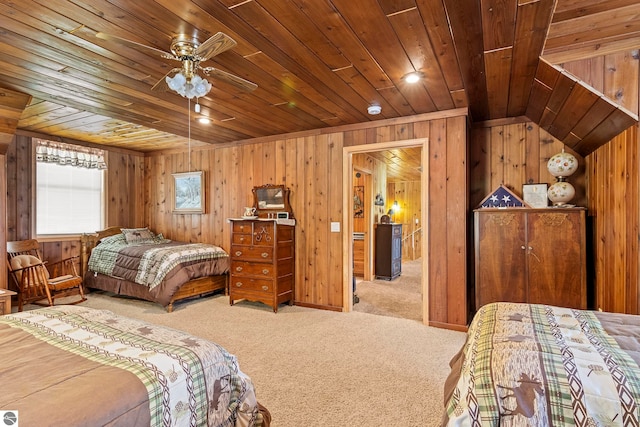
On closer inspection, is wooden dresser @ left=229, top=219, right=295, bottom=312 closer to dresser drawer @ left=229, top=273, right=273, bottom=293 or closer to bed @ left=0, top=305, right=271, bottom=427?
dresser drawer @ left=229, top=273, right=273, bottom=293

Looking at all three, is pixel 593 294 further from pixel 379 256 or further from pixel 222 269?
pixel 222 269

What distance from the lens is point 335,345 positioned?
3129 millimetres

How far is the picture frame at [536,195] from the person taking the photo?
3592 millimetres

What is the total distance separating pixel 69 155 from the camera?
202 inches

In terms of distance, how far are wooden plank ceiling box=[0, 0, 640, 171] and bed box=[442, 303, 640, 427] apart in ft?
5.41

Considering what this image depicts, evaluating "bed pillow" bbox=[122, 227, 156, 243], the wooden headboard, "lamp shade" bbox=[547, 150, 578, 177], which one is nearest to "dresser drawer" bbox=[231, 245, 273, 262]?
"bed pillow" bbox=[122, 227, 156, 243]

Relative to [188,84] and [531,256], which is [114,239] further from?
[531,256]

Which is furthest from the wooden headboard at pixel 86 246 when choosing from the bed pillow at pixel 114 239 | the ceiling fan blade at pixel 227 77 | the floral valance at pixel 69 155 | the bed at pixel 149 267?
the ceiling fan blade at pixel 227 77

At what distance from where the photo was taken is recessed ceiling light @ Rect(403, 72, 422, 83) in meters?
2.68

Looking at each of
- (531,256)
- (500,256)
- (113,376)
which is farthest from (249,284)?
(113,376)

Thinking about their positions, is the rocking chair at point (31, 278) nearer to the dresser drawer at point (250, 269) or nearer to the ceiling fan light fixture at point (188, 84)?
the dresser drawer at point (250, 269)

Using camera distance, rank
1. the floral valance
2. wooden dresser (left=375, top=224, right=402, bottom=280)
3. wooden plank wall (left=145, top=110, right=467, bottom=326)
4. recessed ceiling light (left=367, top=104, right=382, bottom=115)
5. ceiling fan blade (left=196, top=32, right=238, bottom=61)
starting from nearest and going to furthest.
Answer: ceiling fan blade (left=196, top=32, right=238, bottom=61)
recessed ceiling light (left=367, top=104, right=382, bottom=115)
wooden plank wall (left=145, top=110, right=467, bottom=326)
the floral valance
wooden dresser (left=375, top=224, right=402, bottom=280)

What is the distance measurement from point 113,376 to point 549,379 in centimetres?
142

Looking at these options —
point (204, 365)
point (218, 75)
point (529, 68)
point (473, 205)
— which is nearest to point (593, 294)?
point (473, 205)
